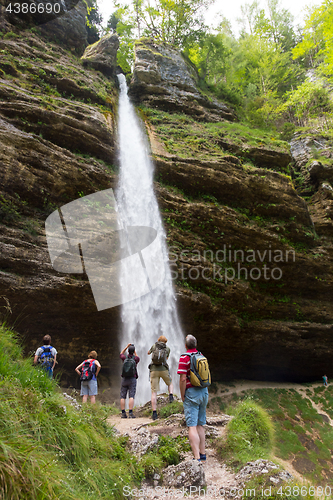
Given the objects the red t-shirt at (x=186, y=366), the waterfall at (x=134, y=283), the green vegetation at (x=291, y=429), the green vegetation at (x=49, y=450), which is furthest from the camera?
the waterfall at (x=134, y=283)

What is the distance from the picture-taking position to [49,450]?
2.77 metres

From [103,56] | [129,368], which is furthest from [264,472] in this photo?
[103,56]

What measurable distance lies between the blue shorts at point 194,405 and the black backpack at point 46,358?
3.02 metres

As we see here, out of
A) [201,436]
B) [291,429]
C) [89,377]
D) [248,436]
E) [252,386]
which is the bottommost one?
[252,386]

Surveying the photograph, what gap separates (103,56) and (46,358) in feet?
61.1

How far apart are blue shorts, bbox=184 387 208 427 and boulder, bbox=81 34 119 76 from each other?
19207 millimetres

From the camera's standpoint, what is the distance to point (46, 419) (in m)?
2.93

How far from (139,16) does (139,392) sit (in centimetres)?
2841

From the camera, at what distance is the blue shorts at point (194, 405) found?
383cm

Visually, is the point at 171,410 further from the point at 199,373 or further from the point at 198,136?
the point at 198,136

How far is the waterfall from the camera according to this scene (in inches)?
418

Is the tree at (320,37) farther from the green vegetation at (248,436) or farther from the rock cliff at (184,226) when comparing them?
the green vegetation at (248,436)

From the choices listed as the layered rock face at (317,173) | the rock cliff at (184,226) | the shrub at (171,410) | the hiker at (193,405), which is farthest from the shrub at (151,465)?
the layered rock face at (317,173)

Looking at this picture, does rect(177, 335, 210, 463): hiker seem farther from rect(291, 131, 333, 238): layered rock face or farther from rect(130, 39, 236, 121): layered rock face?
rect(130, 39, 236, 121): layered rock face
